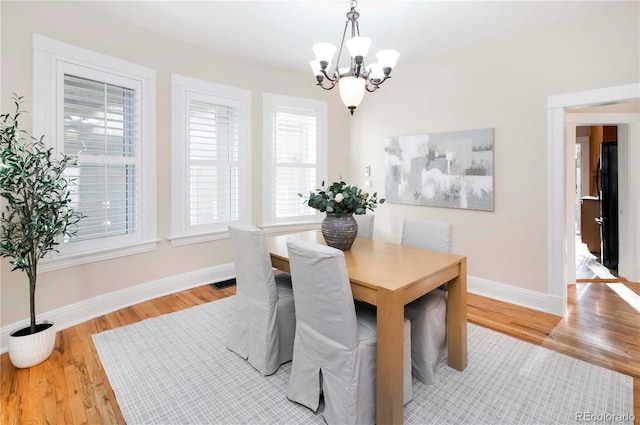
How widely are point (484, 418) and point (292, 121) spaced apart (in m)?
4.01

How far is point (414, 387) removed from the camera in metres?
2.04

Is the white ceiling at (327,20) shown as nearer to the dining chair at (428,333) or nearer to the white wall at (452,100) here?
the white wall at (452,100)

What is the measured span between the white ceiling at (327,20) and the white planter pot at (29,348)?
9.14 feet

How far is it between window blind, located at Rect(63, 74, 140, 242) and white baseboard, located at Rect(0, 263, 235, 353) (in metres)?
0.62

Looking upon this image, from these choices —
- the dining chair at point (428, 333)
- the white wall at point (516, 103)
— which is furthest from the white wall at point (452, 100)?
the dining chair at point (428, 333)

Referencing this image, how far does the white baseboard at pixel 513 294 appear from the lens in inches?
124

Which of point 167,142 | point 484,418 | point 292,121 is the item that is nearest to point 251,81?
point 292,121

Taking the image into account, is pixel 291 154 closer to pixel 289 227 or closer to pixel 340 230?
pixel 289 227

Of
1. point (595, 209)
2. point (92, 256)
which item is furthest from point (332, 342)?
point (595, 209)

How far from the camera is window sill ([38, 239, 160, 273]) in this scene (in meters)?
2.74

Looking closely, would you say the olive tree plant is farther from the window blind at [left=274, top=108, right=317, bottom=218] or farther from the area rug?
the window blind at [left=274, top=108, right=317, bottom=218]

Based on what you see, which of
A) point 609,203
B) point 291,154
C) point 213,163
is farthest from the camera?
point 291,154

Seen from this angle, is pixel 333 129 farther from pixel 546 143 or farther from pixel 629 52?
pixel 629 52

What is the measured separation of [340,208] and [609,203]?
441cm
